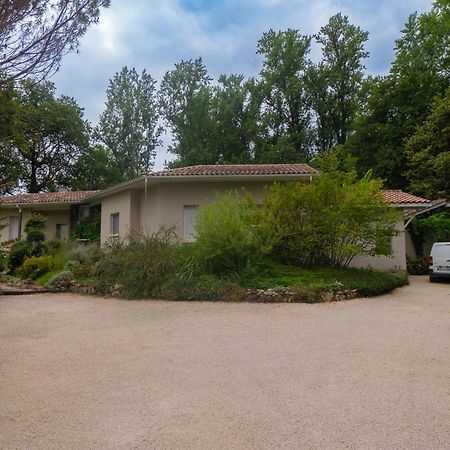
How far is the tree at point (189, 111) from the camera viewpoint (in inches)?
1345

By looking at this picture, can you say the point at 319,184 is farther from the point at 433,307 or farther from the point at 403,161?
the point at 403,161

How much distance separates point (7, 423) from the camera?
3350 millimetres

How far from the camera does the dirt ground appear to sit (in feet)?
10.3

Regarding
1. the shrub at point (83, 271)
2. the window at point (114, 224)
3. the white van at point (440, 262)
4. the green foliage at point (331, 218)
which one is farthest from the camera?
the window at point (114, 224)

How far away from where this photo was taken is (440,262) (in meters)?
14.7

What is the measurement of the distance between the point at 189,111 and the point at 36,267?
79.2 ft

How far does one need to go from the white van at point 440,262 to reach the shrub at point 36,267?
13968 mm

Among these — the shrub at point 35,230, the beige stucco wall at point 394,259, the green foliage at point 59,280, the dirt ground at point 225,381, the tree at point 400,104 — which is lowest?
the dirt ground at point 225,381

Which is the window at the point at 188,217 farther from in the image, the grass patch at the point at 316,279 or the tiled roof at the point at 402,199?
the tiled roof at the point at 402,199

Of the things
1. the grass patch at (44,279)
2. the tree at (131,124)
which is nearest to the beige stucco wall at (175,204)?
the grass patch at (44,279)

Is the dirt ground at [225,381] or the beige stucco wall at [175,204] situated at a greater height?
Result: the beige stucco wall at [175,204]

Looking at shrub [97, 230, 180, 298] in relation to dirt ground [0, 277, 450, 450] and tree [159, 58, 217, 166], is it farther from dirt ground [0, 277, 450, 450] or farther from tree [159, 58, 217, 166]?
tree [159, 58, 217, 166]

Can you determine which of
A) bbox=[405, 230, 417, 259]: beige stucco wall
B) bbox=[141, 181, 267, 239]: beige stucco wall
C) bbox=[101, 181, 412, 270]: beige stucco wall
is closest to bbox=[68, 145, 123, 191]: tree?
bbox=[101, 181, 412, 270]: beige stucco wall

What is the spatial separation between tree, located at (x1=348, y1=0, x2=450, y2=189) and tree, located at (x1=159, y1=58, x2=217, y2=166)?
1213 centimetres
